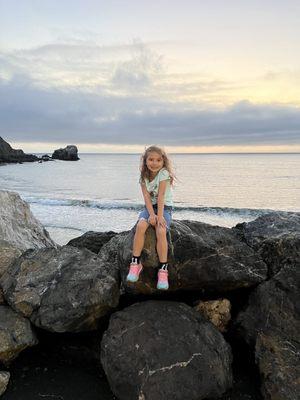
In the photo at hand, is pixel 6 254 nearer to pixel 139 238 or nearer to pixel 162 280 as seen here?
pixel 139 238

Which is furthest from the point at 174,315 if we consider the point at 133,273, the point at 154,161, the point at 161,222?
the point at 154,161

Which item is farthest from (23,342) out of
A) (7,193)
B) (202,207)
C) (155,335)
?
(202,207)

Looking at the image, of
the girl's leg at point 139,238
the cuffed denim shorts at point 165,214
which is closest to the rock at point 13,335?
the girl's leg at point 139,238

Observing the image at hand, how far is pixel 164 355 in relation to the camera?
5316 mm

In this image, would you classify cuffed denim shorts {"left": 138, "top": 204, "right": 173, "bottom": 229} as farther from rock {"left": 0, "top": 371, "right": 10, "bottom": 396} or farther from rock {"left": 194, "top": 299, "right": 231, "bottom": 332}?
rock {"left": 0, "top": 371, "right": 10, "bottom": 396}

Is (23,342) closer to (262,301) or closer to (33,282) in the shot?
(33,282)

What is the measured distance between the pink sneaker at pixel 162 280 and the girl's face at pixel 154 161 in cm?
157

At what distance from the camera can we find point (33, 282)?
20.9 ft

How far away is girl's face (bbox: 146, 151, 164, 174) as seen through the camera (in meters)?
6.34

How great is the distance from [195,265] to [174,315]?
0.82 meters

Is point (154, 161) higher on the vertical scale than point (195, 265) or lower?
higher

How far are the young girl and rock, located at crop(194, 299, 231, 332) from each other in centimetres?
83

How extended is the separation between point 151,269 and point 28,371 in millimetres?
2273

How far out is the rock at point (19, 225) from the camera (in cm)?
852
